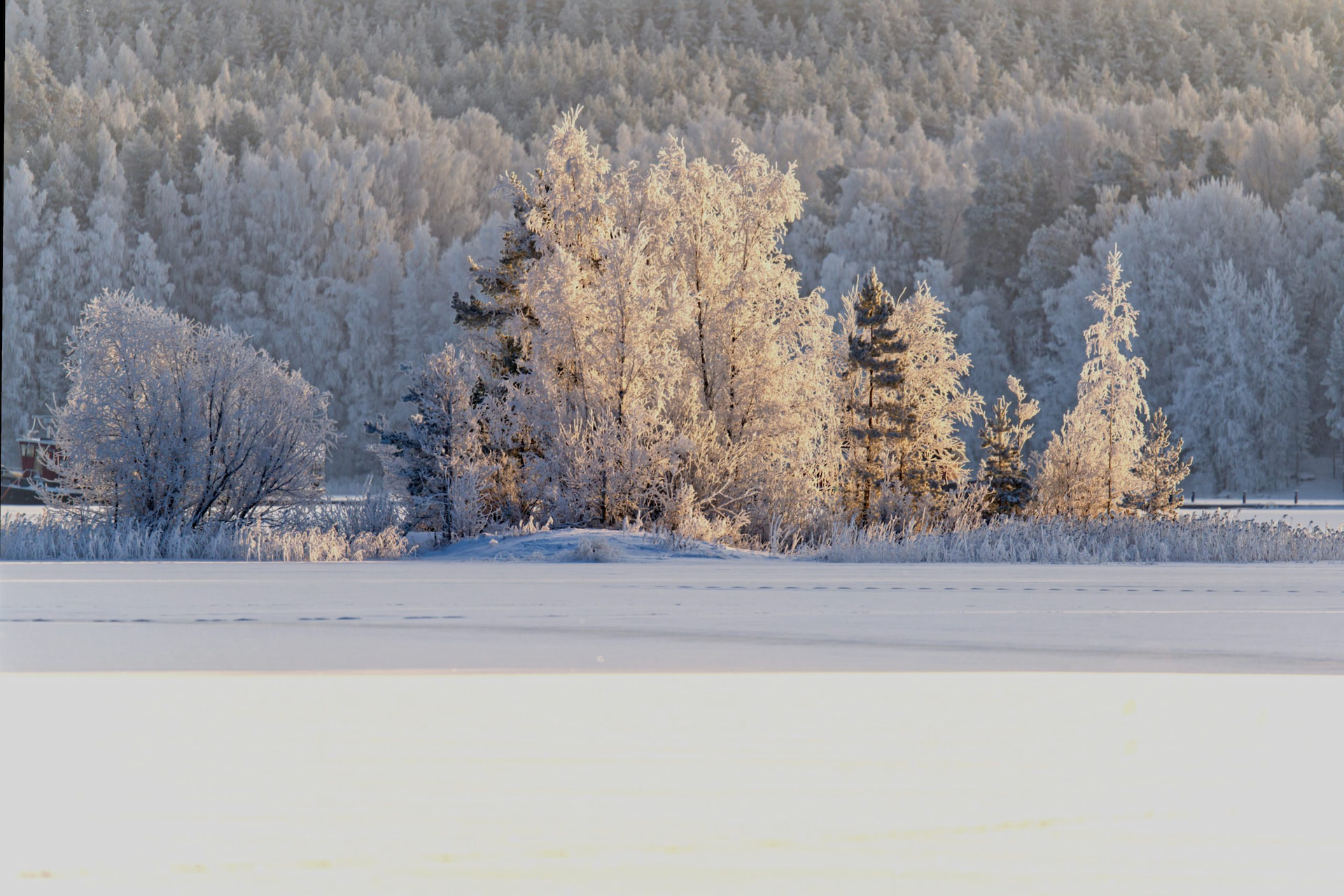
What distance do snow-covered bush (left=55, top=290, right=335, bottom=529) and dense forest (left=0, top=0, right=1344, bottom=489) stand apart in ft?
55.6

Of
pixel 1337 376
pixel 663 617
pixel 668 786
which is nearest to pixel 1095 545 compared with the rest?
pixel 663 617

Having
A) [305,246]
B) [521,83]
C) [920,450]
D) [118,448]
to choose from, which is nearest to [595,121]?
[521,83]

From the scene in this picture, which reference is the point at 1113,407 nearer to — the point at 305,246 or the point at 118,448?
the point at 118,448

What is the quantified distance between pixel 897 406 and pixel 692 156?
127 feet

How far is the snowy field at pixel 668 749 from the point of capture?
3.94 meters

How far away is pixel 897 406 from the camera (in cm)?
2055

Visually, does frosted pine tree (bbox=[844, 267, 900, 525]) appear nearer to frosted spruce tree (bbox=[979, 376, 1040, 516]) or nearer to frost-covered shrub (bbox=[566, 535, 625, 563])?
frosted spruce tree (bbox=[979, 376, 1040, 516])

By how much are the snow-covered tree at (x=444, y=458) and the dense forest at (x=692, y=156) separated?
16091 mm

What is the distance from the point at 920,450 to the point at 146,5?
6948 cm

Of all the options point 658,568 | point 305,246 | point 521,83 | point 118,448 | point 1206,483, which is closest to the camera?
point 658,568

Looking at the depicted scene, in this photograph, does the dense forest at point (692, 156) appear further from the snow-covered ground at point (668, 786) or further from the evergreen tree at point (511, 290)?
the snow-covered ground at point (668, 786)

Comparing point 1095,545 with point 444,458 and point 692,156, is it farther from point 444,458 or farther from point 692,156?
point 692,156

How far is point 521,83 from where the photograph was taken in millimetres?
75625

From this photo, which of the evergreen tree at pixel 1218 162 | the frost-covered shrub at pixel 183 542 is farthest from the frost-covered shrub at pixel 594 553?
the evergreen tree at pixel 1218 162
